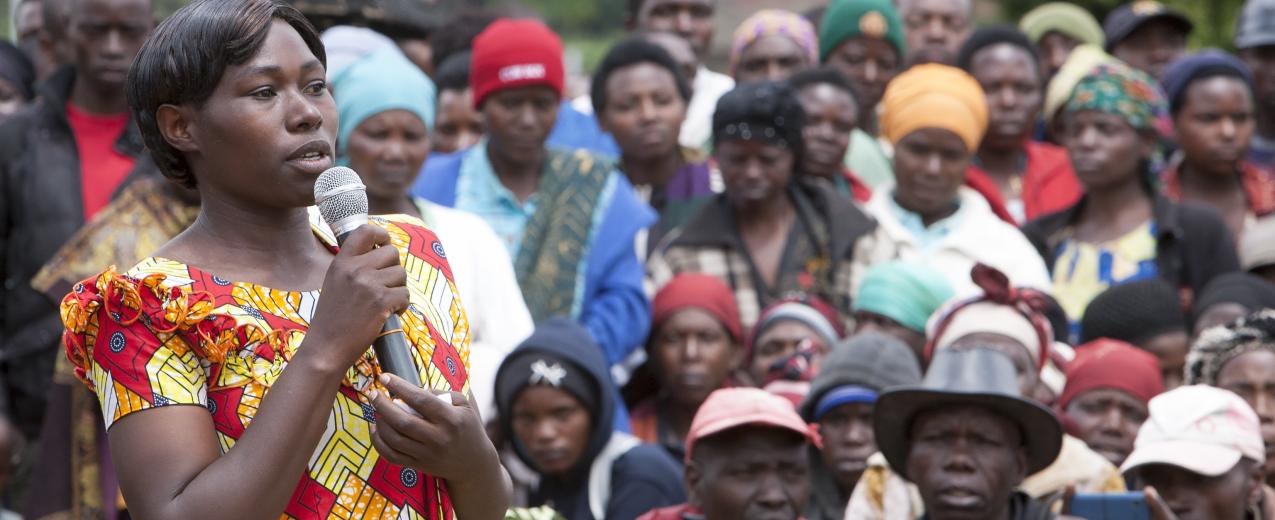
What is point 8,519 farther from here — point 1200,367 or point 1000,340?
point 1200,367

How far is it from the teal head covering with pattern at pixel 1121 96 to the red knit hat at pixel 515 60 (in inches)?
90.8

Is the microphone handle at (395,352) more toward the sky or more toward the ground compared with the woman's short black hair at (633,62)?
more toward the ground

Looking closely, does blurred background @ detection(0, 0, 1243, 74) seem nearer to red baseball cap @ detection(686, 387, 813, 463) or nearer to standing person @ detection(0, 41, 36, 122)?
standing person @ detection(0, 41, 36, 122)

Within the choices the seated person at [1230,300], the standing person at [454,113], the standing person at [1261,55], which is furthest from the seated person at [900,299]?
the standing person at [1261,55]

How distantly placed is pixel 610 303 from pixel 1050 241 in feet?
6.85

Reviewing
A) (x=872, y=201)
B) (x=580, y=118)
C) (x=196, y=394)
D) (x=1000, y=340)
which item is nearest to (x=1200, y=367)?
(x=1000, y=340)

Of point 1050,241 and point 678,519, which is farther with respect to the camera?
point 1050,241

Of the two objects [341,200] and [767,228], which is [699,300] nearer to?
[767,228]

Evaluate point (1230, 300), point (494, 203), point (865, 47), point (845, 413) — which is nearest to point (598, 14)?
point (865, 47)

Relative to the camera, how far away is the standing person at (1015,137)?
8125mm

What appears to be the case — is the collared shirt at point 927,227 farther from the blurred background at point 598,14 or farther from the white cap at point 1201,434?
the blurred background at point 598,14

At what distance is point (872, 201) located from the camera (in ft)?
24.6

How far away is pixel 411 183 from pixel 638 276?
104 cm

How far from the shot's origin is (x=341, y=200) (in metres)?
2.37
